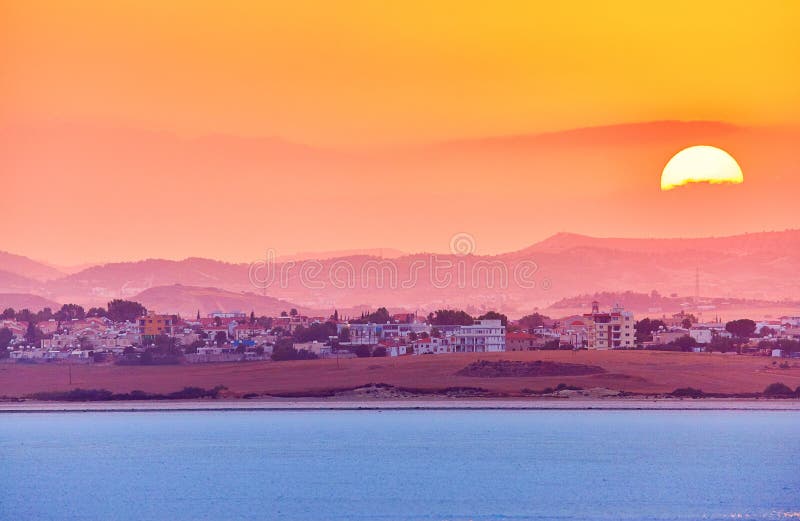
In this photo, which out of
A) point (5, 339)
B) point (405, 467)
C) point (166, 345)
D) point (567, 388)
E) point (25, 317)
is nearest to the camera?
point (405, 467)

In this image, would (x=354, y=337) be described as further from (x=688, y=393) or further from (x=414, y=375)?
(x=688, y=393)

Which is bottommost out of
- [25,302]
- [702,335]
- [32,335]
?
[32,335]

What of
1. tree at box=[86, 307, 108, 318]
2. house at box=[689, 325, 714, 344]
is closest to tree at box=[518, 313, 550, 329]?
house at box=[689, 325, 714, 344]

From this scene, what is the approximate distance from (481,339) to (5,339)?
36.2m

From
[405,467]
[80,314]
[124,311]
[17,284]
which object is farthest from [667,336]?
[17,284]

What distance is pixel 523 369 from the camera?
7075cm

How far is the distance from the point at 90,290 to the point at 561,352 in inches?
3932

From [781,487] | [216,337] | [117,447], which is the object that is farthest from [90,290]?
[781,487]

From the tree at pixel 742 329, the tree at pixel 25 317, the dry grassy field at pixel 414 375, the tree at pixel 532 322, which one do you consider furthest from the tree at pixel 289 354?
the tree at pixel 25 317

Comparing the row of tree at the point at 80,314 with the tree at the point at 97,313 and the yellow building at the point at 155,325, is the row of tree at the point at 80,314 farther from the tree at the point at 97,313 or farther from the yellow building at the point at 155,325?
the yellow building at the point at 155,325

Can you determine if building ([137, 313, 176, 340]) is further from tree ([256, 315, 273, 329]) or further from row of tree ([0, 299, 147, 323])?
row of tree ([0, 299, 147, 323])

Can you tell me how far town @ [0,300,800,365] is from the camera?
86125mm

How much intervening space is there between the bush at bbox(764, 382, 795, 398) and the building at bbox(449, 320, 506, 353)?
24.5 m

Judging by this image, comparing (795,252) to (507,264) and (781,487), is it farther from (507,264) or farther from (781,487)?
(781,487)
